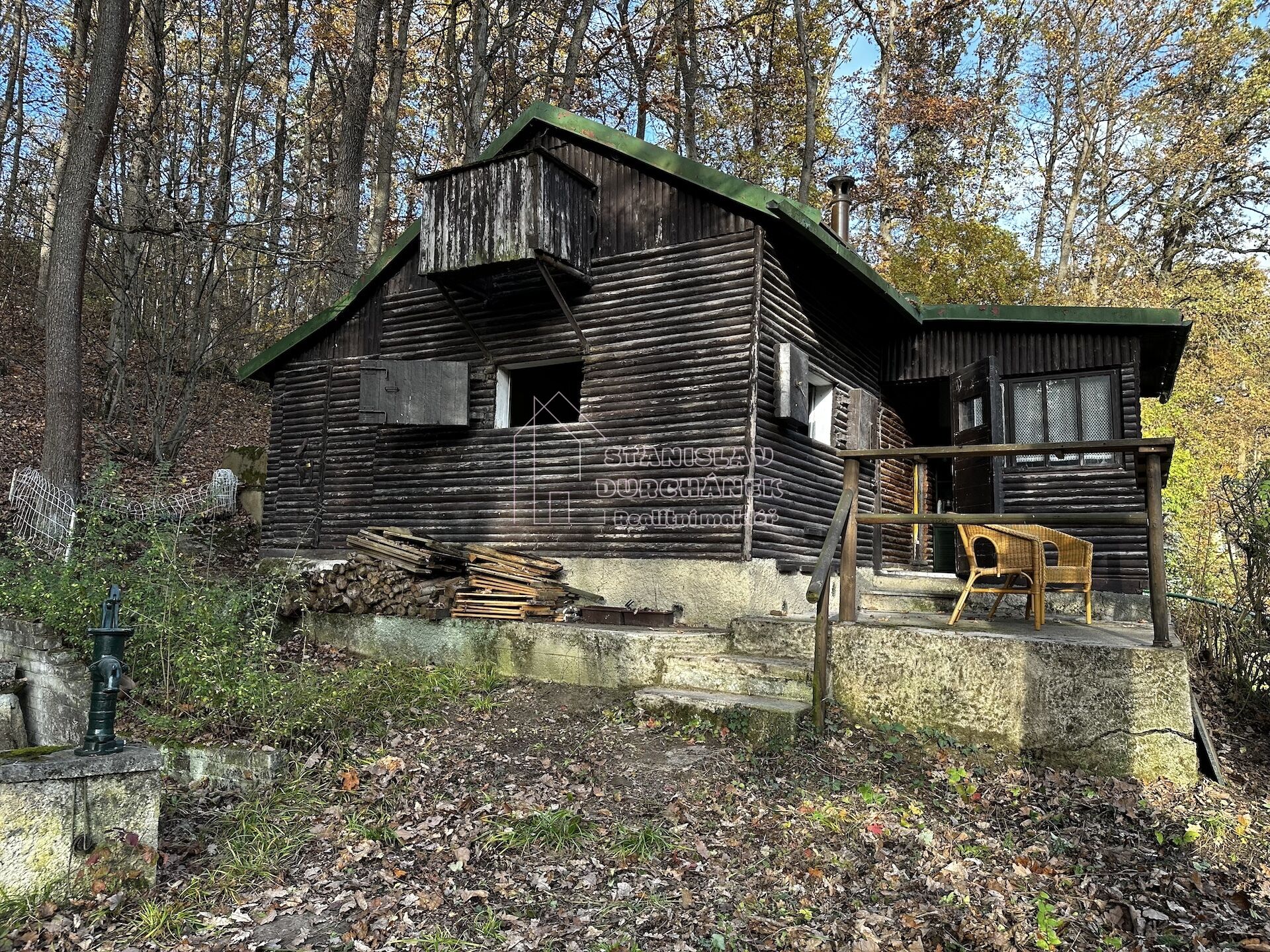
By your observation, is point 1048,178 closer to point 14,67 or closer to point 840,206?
point 840,206

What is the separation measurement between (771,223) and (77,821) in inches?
309

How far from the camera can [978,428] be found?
34.8 ft

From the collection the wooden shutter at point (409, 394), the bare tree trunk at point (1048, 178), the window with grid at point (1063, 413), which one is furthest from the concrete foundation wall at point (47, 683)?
the bare tree trunk at point (1048, 178)

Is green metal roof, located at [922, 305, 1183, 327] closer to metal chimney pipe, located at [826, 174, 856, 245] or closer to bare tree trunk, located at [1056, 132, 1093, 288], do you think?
metal chimney pipe, located at [826, 174, 856, 245]

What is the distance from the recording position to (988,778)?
17.2 ft

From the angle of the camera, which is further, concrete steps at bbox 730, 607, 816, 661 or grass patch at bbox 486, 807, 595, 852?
concrete steps at bbox 730, 607, 816, 661

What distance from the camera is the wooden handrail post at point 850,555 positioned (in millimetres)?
6078

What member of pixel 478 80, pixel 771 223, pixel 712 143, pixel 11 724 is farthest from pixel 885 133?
pixel 11 724

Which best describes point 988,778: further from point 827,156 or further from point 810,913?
point 827,156

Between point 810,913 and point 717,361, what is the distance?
242 inches

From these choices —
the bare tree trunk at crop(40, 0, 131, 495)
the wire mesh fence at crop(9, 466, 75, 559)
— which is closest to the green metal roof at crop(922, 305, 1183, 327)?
the wire mesh fence at crop(9, 466, 75, 559)

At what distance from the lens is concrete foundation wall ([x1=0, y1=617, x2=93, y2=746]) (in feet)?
21.1

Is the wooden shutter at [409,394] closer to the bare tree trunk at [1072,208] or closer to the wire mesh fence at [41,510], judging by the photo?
the wire mesh fence at [41,510]

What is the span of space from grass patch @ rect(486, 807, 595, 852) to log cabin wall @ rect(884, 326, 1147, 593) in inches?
342
